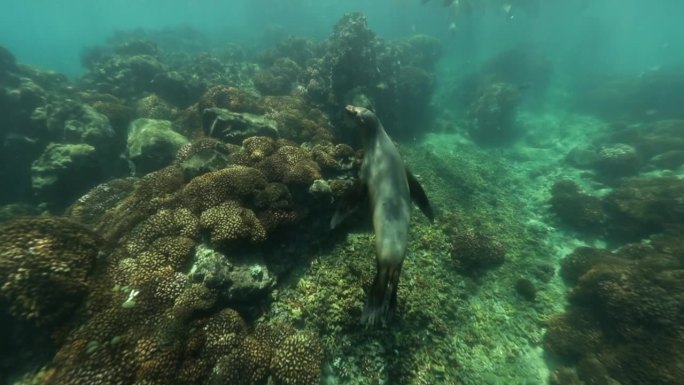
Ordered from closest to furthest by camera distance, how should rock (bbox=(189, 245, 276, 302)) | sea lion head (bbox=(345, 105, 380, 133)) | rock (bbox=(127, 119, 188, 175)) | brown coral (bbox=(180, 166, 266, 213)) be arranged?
sea lion head (bbox=(345, 105, 380, 133)) → rock (bbox=(189, 245, 276, 302)) → brown coral (bbox=(180, 166, 266, 213)) → rock (bbox=(127, 119, 188, 175))

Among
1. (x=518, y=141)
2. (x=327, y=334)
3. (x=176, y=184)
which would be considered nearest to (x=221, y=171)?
(x=176, y=184)

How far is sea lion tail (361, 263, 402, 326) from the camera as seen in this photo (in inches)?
153

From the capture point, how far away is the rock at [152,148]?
33.6 feet

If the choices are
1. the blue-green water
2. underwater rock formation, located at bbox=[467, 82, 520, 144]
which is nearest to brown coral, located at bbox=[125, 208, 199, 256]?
the blue-green water

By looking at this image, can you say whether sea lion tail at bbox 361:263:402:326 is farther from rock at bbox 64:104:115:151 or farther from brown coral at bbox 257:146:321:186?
rock at bbox 64:104:115:151

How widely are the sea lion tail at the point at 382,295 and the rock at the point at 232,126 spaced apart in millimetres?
7795

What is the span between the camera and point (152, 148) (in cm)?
1022

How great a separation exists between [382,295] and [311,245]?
3.95m

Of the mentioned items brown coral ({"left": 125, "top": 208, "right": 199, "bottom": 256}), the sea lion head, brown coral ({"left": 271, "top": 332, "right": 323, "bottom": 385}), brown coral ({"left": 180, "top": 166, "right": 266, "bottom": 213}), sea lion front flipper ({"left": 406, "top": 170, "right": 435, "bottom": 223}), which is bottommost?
brown coral ({"left": 271, "top": 332, "right": 323, "bottom": 385})

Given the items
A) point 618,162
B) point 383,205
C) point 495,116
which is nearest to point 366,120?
point 383,205

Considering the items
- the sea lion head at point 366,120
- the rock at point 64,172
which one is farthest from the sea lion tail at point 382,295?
the rock at point 64,172

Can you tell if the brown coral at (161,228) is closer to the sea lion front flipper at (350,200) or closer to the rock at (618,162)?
the sea lion front flipper at (350,200)

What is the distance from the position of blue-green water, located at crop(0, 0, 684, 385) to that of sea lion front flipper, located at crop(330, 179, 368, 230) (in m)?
0.04

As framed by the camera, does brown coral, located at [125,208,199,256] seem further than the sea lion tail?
Yes
